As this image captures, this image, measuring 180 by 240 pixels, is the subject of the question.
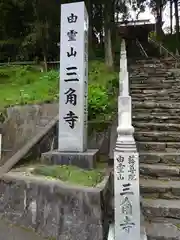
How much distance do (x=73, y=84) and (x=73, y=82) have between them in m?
0.03

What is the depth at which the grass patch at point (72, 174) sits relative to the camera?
3848 millimetres

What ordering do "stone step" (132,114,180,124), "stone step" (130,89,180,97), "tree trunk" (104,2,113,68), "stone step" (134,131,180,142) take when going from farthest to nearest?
"tree trunk" (104,2,113,68)
"stone step" (130,89,180,97)
"stone step" (132,114,180,124)
"stone step" (134,131,180,142)

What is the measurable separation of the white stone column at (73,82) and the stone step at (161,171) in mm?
1029

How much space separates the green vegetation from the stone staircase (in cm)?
66

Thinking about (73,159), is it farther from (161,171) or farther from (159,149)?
(159,149)

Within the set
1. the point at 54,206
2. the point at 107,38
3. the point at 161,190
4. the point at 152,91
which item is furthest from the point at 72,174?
the point at 107,38

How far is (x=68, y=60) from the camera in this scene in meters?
4.85

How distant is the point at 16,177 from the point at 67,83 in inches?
66.7

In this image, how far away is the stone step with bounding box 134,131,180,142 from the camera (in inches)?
215

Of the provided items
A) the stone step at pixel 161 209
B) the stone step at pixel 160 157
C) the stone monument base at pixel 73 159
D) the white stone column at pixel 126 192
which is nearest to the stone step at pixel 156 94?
the stone step at pixel 160 157

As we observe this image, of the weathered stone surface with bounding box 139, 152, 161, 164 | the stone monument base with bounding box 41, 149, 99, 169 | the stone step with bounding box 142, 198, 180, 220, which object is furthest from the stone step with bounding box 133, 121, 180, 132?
the stone step with bounding box 142, 198, 180, 220

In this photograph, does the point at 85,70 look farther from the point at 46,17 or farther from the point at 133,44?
the point at 133,44

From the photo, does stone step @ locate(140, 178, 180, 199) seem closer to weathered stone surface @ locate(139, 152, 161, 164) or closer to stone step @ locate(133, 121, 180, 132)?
weathered stone surface @ locate(139, 152, 161, 164)

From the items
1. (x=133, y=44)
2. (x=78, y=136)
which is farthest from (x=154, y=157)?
(x=133, y=44)
